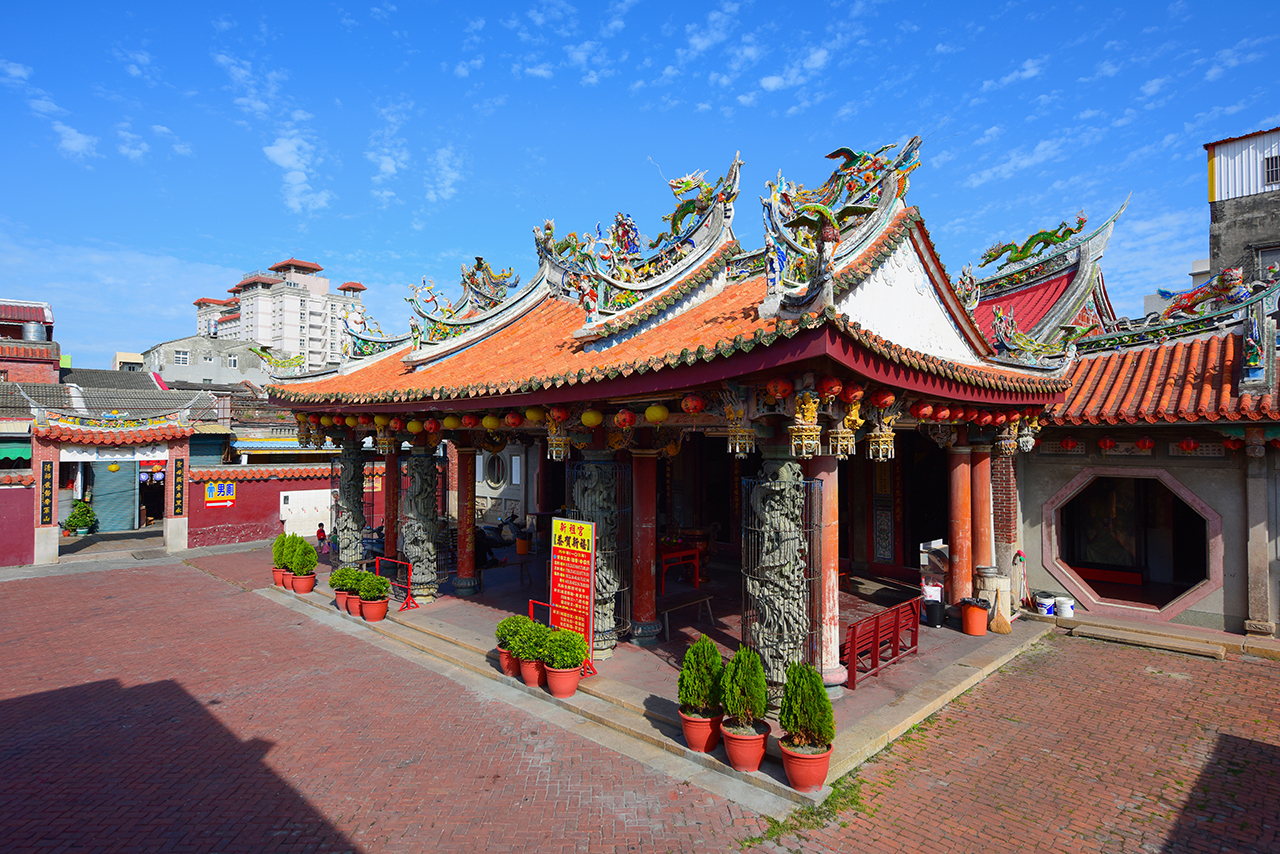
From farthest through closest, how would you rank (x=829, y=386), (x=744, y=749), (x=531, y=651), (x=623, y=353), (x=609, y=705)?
(x=623, y=353)
(x=531, y=651)
(x=609, y=705)
(x=829, y=386)
(x=744, y=749)

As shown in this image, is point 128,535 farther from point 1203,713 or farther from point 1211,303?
point 1211,303

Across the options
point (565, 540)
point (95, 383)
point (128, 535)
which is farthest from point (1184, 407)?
point (95, 383)

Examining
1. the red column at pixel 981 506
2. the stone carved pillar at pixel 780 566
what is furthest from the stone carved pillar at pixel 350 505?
the red column at pixel 981 506

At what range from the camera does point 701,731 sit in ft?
22.2

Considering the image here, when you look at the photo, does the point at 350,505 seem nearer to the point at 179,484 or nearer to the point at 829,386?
the point at 179,484

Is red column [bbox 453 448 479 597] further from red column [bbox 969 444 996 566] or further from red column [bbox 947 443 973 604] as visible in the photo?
red column [bbox 969 444 996 566]

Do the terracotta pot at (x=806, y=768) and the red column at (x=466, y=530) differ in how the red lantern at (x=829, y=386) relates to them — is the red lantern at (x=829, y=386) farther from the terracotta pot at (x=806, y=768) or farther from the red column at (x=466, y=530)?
the red column at (x=466, y=530)

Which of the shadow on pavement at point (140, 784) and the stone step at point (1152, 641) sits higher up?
the stone step at point (1152, 641)

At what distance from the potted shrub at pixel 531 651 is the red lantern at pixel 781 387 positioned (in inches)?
179

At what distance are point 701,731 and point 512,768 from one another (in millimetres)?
2013

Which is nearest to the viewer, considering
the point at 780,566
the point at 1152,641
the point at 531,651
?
the point at 780,566

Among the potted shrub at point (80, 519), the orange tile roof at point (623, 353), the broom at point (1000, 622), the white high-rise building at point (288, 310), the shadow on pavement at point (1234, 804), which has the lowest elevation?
the shadow on pavement at point (1234, 804)

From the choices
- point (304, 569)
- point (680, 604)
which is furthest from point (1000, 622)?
point (304, 569)

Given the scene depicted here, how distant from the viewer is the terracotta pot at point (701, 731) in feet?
22.2
